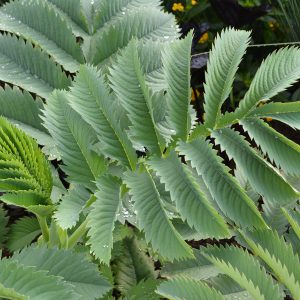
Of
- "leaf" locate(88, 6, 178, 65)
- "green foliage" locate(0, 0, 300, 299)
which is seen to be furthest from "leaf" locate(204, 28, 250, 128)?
"leaf" locate(88, 6, 178, 65)

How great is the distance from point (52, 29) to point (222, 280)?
1.59ft

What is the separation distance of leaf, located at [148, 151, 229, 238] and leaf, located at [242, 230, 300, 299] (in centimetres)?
10

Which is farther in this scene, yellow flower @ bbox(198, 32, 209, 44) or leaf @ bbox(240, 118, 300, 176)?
yellow flower @ bbox(198, 32, 209, 44)

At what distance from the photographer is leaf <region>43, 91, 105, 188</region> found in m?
0.75

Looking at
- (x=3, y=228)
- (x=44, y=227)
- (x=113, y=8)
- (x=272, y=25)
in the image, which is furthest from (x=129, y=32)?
(x=272, y=25)

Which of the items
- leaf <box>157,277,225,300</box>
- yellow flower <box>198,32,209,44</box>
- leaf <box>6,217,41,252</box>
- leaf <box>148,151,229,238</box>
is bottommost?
leaf <box>6,217,41,252</box>

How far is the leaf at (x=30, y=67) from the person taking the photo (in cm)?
91

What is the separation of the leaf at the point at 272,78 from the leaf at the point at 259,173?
4cm

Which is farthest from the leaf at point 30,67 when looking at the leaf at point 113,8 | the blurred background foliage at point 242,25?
the blurred background foliage at point 242,25

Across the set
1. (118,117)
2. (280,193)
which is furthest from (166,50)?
(280,193)

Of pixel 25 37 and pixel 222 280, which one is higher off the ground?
pixel 25 37

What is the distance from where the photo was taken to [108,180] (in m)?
0.74

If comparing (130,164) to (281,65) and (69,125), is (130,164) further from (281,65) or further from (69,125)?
(281,65)

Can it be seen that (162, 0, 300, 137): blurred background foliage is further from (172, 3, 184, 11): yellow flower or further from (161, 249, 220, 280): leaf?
(161, 249, 220, 280): leaf
